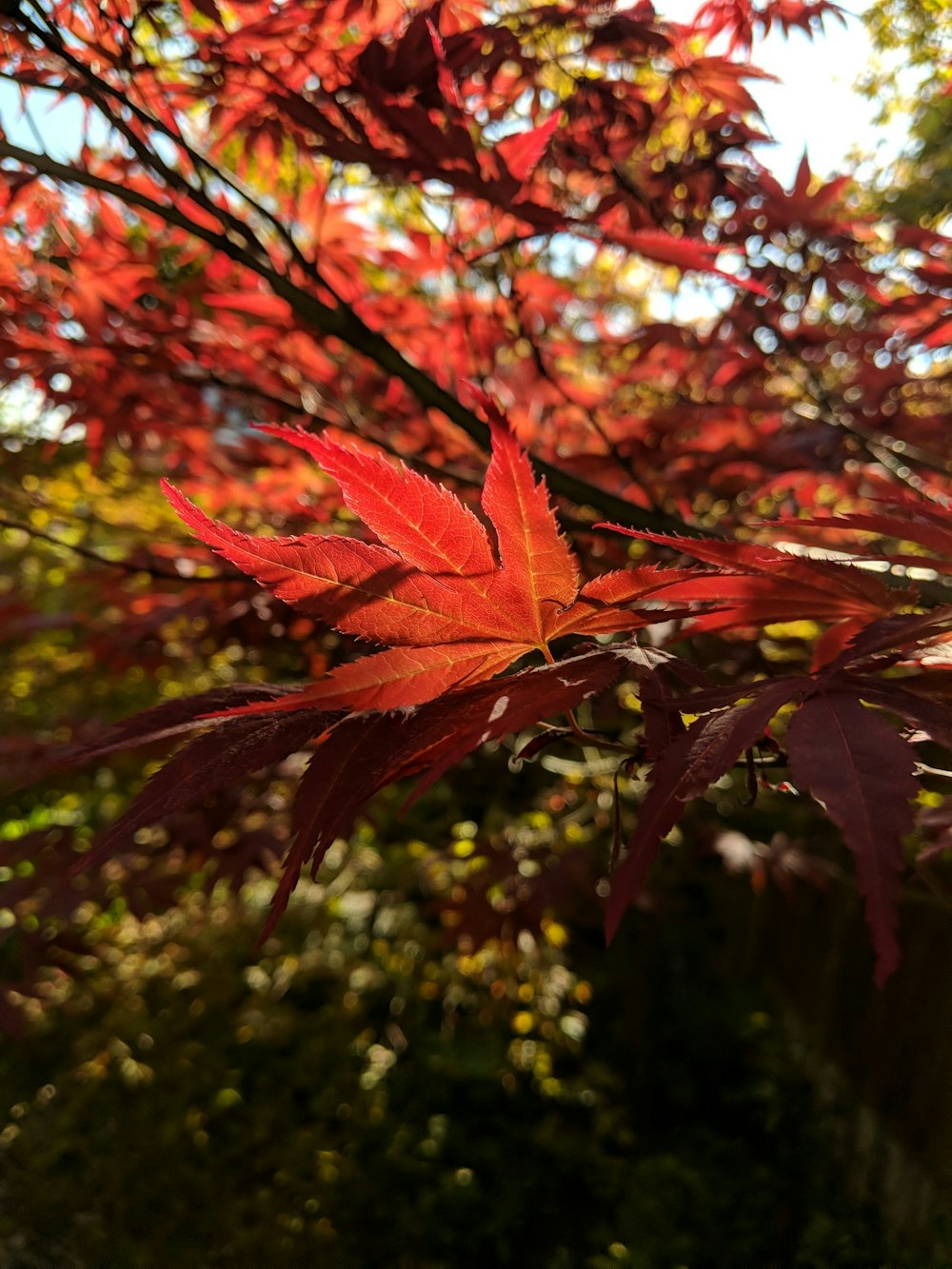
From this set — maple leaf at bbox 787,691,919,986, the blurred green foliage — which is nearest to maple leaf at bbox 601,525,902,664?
maple leaf at bbox 787,691,919,986

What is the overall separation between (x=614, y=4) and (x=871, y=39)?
3.43 ft

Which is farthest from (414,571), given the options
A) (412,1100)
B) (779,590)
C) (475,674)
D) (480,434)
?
(412,1100)

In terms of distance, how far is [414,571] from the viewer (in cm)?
53

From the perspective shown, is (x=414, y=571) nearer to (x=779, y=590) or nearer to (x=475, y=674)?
(x=475, y=674)

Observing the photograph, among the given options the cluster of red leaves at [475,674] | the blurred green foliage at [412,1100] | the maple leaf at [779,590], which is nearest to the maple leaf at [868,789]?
the cluster of red leaves at [475,674]

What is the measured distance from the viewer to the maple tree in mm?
516

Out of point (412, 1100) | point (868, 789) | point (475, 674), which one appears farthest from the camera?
point (412, 1100)

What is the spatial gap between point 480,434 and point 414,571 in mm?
723

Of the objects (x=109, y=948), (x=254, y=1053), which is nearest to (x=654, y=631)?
(x=254, y=1053)

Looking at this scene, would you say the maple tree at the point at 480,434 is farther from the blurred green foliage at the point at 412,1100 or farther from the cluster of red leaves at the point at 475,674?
the blurred green foliage at the point at 412,1100

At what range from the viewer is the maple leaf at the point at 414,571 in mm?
505

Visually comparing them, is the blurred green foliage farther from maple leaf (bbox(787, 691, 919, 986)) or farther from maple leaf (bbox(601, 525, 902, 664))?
maple leaf (bbox(787, 691, 919, 986))

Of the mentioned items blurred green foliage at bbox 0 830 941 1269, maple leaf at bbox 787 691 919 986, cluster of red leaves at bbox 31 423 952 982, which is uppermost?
cluster of red leaves at bbox 31 423 952 982

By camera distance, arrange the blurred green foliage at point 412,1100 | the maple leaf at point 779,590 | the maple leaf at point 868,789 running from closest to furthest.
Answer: the maple leaf at point 868,789 → the maple leaf at point 779,590 → the blurred green foliage at point 412,1100
